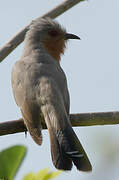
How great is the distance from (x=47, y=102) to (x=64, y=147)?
829mm

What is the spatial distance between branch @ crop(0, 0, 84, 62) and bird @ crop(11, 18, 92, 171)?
766mm

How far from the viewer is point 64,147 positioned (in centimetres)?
465

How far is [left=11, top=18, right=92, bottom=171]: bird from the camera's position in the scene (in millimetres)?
4426

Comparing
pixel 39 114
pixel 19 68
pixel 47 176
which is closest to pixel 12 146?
pixel 47 176

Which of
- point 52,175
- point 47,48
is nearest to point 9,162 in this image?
point 52,175

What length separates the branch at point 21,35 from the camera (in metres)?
4.81

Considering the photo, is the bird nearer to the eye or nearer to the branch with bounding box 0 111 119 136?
the branch with bounding box 0 111 119 136

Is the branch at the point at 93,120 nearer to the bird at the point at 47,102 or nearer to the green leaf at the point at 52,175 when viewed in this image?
the bird at the point at 47,102

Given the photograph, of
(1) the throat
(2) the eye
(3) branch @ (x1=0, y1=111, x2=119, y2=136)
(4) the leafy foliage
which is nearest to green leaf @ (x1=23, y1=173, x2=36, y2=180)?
(4) the leafy foliage

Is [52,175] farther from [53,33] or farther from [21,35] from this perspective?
[53,33]

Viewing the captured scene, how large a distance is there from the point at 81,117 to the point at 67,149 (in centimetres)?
36

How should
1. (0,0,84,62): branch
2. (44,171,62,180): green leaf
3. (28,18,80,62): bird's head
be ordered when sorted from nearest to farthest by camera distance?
(44,171,62,180): green leaf < (0,0,84,62): branch < (28,18,80,62): bird's head

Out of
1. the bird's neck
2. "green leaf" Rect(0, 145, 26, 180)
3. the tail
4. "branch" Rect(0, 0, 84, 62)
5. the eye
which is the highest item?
"branch" Rect(0, 0, 84, 62)

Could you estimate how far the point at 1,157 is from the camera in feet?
8.86
